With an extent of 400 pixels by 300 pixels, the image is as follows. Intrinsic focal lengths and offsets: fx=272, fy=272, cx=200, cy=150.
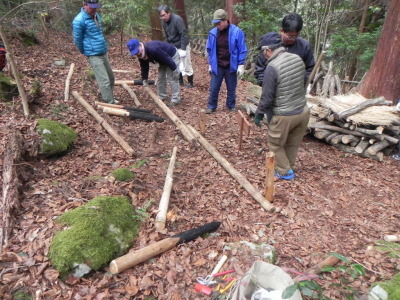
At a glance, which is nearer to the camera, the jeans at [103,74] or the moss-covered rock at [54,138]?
the moss-covered rock at [54,138]

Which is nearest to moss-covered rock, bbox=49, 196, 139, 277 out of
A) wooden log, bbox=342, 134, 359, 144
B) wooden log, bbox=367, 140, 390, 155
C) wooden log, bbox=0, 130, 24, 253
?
wooden log, bbox=0, 130, 24, 253

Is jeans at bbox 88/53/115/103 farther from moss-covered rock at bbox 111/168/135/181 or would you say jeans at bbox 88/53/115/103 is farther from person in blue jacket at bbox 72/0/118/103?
moss-covered rock at bbox 111/168/135/181

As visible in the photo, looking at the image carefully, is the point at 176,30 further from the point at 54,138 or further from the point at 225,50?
the point at 54,138

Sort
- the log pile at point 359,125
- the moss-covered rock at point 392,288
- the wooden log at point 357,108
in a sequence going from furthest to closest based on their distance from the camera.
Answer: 1. the wooden log at point 357,108
2. the log pile at point 359,125
3. the moss-covered rock at point 392,288

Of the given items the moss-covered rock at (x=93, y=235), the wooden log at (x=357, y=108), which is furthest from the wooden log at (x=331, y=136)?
the moss-covered rock at (x=93, y=235)

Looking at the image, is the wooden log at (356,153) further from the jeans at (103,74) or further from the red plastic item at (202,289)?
the jeans at (103,74)

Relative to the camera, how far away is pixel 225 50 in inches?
242

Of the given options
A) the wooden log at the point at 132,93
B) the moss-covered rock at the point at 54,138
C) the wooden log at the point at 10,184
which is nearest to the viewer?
the wooden log at the point at 10,184

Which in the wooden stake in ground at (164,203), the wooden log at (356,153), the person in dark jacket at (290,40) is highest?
the person in dark jacket at (290,40)

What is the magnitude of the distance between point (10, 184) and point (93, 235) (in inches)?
58.1

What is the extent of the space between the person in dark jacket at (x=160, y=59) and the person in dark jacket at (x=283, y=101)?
3136 millimetres

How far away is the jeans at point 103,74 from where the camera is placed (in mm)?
5953

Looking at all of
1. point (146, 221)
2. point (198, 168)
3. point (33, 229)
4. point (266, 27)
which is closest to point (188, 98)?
point (198, 168)

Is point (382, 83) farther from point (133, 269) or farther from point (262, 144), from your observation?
point (133, 269)
